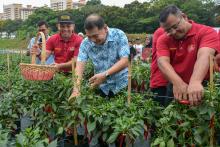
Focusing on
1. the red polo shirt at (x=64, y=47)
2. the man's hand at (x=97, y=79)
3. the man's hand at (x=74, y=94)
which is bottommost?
the man's hand at (x=74, y=94)

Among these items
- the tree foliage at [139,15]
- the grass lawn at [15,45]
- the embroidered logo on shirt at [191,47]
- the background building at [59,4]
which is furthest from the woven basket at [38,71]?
the background building at [59,4]

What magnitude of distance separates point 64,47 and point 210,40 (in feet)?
7.64

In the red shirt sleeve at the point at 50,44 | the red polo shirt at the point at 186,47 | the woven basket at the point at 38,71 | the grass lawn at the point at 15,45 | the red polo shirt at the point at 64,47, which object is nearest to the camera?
the red polo shirt at the point at 186,47

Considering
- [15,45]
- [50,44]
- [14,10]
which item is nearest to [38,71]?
[50,44]

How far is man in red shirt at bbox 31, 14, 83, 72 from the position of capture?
4658mm

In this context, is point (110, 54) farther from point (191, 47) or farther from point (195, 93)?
point (195, 93)

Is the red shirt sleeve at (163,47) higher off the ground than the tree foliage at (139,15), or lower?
lower

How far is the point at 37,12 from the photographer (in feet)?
180

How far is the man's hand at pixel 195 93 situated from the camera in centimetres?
Result: 255

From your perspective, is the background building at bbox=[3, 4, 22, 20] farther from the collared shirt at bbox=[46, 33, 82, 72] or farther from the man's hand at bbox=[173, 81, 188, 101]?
the man's hand at bbox=[173, 81, 188, 101]

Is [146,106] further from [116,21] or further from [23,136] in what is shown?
[116,21]

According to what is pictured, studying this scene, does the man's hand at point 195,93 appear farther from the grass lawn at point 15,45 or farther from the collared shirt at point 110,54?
the grass lawn at point 15,45

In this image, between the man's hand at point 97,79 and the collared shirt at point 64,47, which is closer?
the man's hand at point 97,79

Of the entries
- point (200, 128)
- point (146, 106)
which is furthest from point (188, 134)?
point (146, 106)
